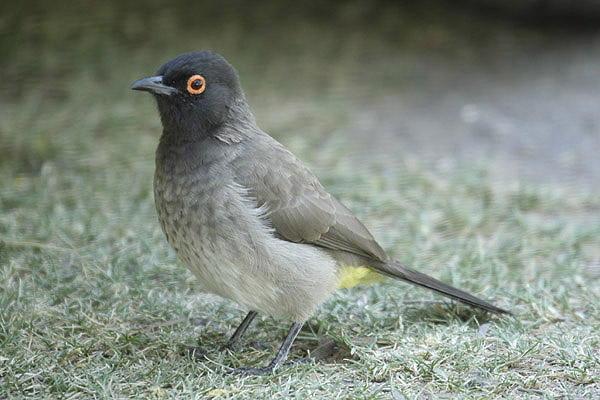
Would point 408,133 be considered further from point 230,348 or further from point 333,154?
point 230,348

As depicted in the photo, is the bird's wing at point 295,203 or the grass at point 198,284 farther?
the bird's wing at point 295,203

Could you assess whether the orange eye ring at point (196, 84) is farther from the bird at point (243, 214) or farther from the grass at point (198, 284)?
the grass at point (198, 284)

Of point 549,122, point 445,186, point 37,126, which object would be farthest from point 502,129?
point 37,126

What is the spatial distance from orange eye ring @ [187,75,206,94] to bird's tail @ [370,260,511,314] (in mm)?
1323

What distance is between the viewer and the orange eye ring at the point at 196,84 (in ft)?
12.7

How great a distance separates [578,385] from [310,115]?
5056 millimetres

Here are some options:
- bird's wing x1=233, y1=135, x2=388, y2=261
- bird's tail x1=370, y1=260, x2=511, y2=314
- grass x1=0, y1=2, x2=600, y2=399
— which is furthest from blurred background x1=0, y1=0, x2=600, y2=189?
bird's wing x1=233, y1=135, x2=388, y2=261

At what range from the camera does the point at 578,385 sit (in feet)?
10.9

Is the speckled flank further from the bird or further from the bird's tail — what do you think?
the bird's tail

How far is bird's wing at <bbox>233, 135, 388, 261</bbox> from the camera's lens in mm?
3771

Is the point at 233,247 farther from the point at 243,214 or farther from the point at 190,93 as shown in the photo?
the point at 190,93

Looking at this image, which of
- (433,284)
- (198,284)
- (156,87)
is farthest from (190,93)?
(433,284)

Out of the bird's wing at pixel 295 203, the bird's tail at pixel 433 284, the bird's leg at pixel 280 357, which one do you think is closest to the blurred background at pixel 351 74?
the bird's tail at pixel 433 284

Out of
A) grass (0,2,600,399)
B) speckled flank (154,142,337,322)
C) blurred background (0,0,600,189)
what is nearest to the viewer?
grass (0,2,600,399)
